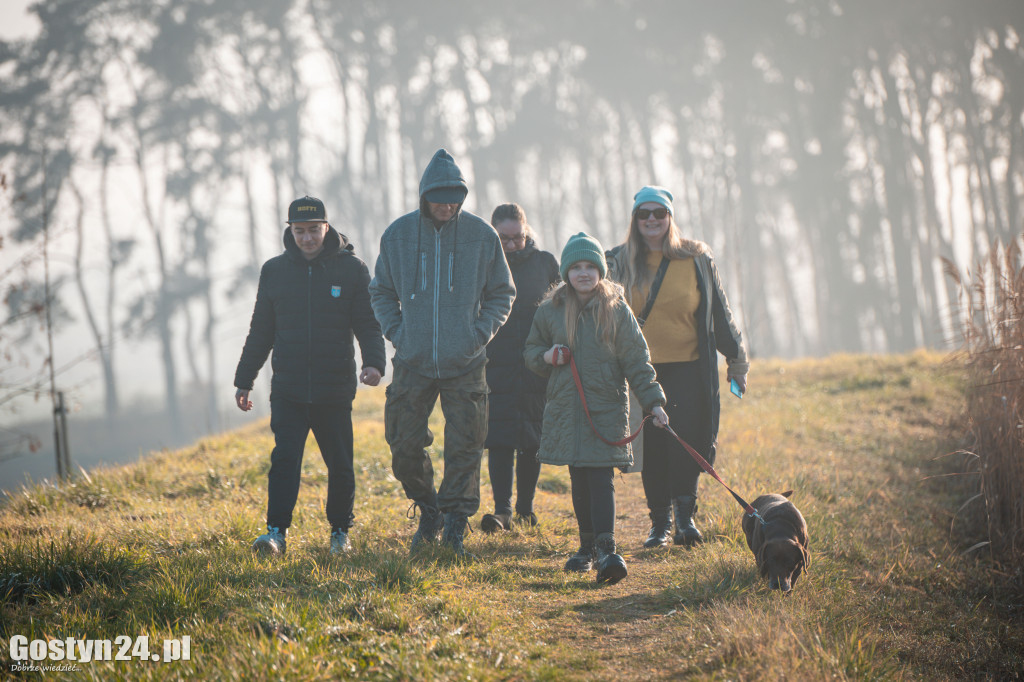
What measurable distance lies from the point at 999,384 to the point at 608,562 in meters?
4.12

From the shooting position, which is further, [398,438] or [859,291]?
[859,291]

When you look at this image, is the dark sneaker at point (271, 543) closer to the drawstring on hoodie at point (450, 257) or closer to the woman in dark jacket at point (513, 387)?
the woman in dark jacket at point (513, 387)

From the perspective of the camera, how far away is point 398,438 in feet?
14.3

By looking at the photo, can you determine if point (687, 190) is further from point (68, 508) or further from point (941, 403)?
point (68, 508)

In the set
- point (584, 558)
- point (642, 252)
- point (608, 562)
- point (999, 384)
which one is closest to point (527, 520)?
point (584, 558)

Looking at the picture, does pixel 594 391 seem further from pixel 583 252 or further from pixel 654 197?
pixel 654 197

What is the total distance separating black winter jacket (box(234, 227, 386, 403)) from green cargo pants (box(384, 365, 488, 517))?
314mm

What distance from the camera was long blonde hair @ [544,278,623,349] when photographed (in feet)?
14.0

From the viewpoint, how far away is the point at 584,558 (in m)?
4.37

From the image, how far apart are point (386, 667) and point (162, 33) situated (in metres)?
25.9

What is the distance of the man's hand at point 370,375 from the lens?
4375mm

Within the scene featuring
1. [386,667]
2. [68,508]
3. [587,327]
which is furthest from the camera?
[68,508]

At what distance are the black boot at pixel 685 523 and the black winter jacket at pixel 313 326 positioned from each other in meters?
2.11

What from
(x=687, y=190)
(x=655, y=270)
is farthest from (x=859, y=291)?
(x=655, y=270)
